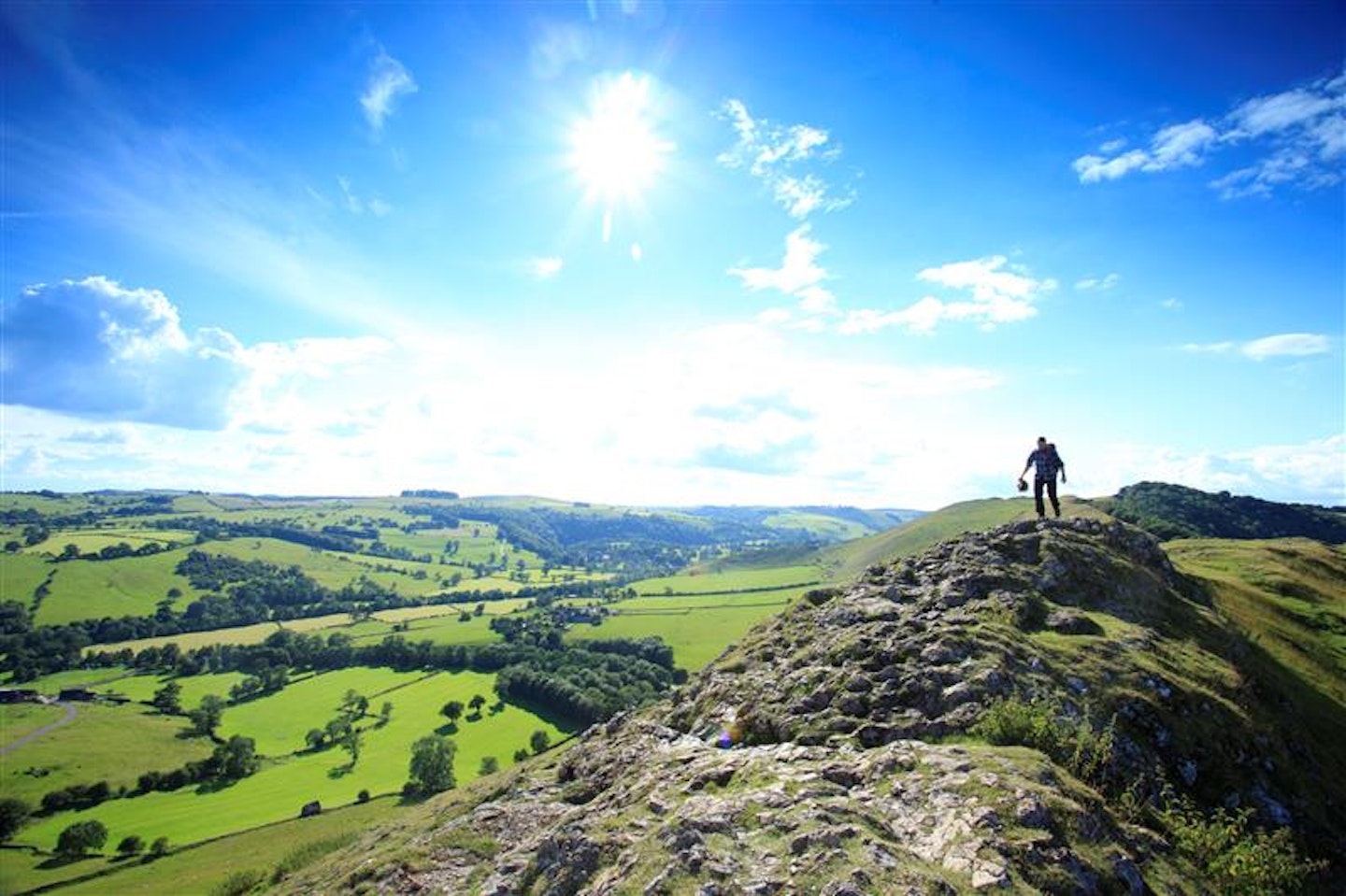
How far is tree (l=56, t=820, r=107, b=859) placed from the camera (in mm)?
81812

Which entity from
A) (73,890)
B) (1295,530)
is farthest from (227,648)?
(1295,530)

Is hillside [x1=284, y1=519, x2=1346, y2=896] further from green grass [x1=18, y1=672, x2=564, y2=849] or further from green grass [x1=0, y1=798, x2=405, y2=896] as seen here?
green grass [x1=18, y1=672, x2=564, y2=849]

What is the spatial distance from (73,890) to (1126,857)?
10652 centimetres

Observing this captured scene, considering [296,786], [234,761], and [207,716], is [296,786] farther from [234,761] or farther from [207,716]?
[207,716]

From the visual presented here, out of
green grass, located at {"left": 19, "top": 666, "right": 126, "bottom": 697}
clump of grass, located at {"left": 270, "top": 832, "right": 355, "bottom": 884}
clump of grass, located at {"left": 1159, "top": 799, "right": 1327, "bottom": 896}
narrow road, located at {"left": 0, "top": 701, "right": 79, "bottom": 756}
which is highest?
clump of grass, located at {"left": 1159, "top": 799, "right": 1327, "bottom": 896}

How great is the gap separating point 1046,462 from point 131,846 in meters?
115

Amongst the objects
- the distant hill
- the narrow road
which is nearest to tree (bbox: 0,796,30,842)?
the narrow road

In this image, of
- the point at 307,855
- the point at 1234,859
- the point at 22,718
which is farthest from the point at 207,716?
the point at 1234,859

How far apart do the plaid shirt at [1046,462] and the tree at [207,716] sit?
6103 inches

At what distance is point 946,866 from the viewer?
13.3m

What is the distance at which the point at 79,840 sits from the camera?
82.0 meters

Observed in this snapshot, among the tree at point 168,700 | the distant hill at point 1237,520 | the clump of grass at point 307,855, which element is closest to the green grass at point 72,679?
the tree at point 168,700

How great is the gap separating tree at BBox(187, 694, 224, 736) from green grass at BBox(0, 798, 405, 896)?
4485 cm

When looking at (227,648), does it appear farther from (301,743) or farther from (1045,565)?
(1045,565)
